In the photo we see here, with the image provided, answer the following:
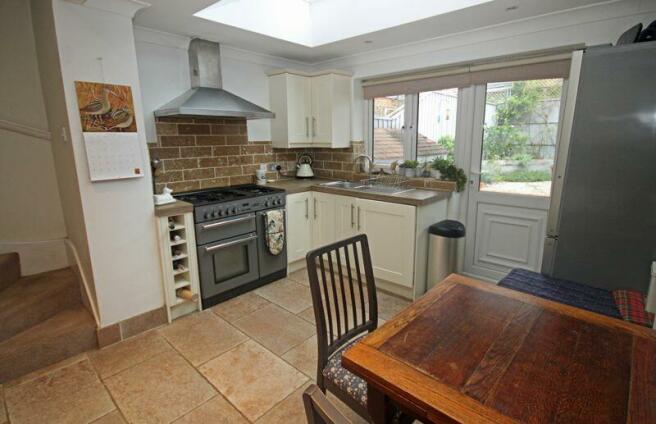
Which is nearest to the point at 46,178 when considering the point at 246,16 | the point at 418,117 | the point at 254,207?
the point at 254,207

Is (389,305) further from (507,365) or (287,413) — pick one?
(507,365)

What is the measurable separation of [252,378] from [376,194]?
175 centimetres

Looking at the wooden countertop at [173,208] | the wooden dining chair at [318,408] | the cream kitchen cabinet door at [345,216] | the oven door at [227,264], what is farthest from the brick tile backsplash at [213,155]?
the wooden dining chair at [318,408]

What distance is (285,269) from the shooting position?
346 centimetres

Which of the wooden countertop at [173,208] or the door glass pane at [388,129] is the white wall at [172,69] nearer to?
the wooden countertop at [173,208]

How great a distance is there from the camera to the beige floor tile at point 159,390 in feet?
5.96

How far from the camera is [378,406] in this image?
3.76 ft

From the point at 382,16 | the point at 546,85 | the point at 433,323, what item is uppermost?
the point at 382,16

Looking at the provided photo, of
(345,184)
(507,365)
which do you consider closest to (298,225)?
(345,184)

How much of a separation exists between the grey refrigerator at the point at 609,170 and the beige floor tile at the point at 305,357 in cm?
164

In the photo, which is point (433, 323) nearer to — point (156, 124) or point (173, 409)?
point (173, 409)

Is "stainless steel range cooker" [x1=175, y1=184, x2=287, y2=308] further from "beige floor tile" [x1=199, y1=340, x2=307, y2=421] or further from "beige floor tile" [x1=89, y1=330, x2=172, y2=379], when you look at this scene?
"beige floor tile" [x1=199, y1=340, x2=307, y2=421]

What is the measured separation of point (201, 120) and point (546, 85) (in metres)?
2.96

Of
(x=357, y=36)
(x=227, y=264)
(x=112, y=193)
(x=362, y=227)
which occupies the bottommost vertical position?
(x=227, y=264)
